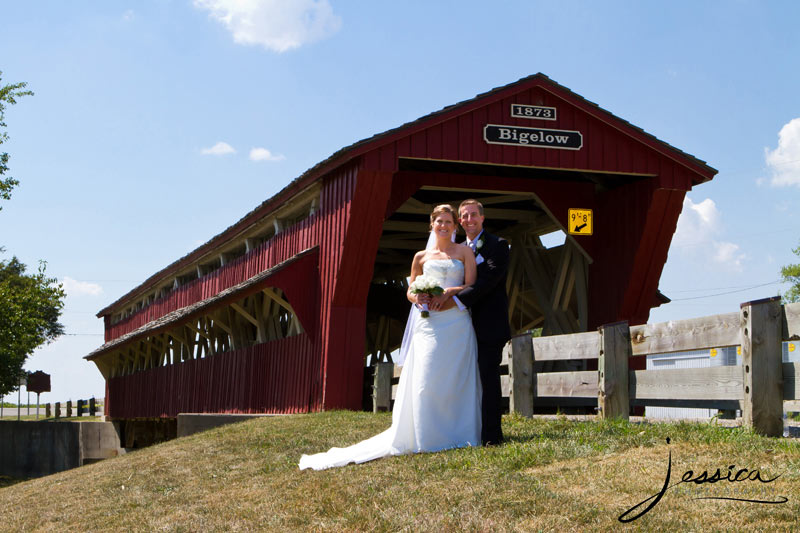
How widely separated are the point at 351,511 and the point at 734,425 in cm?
381

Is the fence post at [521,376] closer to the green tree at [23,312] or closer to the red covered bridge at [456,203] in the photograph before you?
the red covered bridge at [456,203]

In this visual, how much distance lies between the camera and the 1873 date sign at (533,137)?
15266 millimetres

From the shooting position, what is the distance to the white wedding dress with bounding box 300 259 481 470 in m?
7.86

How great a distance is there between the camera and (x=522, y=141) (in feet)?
50.5

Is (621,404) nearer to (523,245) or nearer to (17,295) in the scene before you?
(523,245)

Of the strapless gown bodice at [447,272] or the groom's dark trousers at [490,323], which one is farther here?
the strapless gown bodice at [447,272]

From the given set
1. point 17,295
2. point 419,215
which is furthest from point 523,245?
point 17,295

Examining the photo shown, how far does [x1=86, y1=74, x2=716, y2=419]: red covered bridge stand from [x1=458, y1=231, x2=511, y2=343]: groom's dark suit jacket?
704 centimetres

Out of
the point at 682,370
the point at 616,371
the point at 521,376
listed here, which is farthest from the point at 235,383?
the point at 682,370

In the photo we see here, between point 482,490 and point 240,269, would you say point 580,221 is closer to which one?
point 240,269

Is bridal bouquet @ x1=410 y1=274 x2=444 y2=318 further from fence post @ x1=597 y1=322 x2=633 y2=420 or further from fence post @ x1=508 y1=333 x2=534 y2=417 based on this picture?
fence post @ x1=508 y1=333 x2=534 y2=417

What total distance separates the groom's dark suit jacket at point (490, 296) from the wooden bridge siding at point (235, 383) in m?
8.97

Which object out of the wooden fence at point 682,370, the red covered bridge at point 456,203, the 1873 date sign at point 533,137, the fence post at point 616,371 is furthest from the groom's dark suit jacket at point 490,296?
the 1873 date sign at point 533,137

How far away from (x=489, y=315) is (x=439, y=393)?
31.7 inches
